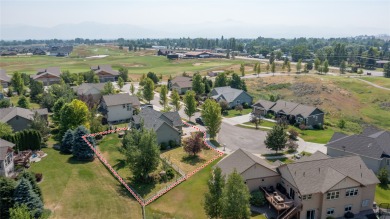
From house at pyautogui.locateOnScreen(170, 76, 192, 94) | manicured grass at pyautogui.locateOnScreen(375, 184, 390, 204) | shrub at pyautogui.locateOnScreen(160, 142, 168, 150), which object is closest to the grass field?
house at pyautogui.locateOnScreen(170, 76, 192, 94)

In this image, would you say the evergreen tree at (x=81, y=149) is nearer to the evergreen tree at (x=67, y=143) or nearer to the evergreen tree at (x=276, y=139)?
the evergreen tree at (x=67, y=143)

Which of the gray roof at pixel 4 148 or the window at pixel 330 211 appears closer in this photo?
the window at pixel 330 211

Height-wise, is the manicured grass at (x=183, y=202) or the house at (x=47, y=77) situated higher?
the house at (x=47, y=77)

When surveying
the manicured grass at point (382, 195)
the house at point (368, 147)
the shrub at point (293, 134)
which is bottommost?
the manicured grass at point (382, 195)

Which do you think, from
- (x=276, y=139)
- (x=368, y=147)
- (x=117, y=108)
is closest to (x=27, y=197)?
(x=276, y=139)

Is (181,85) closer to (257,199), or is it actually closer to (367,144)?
(367,144)

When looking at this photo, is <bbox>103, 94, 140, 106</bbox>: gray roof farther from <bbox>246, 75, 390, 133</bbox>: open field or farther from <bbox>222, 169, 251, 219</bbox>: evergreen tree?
<bbox>222, 169, 251, 219</bbox>: evergreen tree

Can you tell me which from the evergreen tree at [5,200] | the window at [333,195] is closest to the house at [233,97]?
the window at [333,195]
